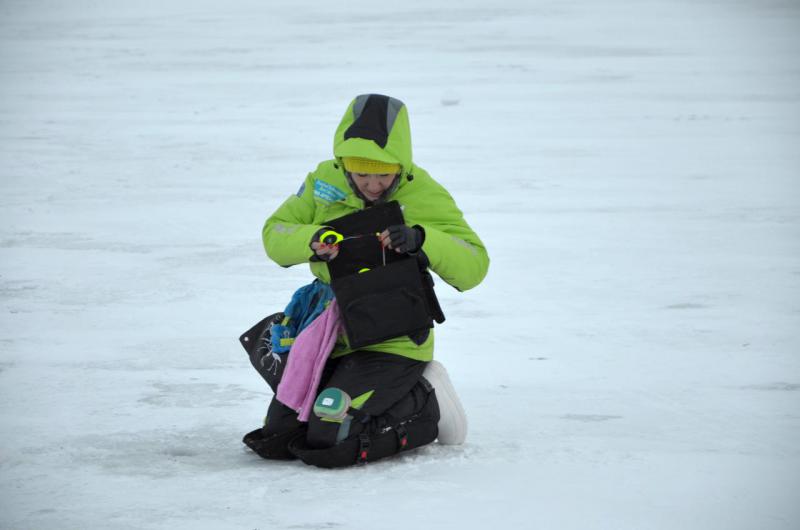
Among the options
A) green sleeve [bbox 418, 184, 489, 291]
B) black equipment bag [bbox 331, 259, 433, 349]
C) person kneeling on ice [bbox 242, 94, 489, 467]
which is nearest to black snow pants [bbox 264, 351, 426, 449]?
person kneeling on ice [bbox 242, 94, 489, 467]

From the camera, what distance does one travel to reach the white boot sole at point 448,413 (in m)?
3.42

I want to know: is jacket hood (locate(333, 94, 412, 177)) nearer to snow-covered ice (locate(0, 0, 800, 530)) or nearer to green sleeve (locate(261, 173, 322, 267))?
green sleeve (locate(261, 173, 322, 267))

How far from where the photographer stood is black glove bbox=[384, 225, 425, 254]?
10.4 feet

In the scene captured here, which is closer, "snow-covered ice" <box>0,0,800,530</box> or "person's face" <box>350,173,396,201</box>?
"snow-covered ice" <box>0,0,800,530</box>

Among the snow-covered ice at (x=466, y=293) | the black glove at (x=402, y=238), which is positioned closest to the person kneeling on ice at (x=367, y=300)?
the black glove at (x=402, y=238)

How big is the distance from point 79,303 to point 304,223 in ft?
6.40

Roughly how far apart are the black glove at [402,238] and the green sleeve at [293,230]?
9.5 inches

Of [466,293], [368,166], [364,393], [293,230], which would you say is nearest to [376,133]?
[368,166]

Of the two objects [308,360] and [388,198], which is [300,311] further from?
[388,198]

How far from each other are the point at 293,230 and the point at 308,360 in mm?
377

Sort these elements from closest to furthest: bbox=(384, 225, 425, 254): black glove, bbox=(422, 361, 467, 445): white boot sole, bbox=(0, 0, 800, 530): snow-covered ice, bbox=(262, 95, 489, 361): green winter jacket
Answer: bbox=(0, 0, 800, 530): snow-covered ice → bbox=(384, 225, 425, 254): black glove → bbox=(262, 95, 489, 361): green winter jacket → bbox=(422, 361, 467, 445): white boot sole

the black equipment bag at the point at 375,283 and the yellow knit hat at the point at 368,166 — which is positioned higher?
the yellow knit hat at the point at 368,166

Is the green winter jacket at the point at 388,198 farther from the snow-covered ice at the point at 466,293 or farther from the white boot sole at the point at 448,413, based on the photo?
the snow-covered ice at the point at 466,293

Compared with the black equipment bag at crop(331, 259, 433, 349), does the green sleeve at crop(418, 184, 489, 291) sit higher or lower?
higher
